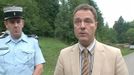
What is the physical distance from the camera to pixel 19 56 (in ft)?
16.2

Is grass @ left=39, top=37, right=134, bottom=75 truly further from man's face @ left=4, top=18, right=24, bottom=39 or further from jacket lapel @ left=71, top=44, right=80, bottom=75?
jacket lapel @ left=71, top=44, right=80, bottom=75

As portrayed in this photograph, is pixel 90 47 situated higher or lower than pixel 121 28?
higher

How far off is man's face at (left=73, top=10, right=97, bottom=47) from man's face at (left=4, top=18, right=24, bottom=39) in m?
1.23

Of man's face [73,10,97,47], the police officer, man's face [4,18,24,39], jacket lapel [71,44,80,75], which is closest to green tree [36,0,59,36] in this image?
the police officer

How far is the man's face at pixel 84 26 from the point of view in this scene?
3660 mm

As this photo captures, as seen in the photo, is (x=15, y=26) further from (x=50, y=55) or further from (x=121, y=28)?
(x=121, y=28)

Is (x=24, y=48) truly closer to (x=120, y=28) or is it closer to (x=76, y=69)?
(x=76, y=69)

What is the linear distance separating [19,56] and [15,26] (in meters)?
0.37

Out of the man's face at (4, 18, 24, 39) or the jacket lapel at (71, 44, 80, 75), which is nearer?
the jacket lapel at (71, 44, 80, 75)

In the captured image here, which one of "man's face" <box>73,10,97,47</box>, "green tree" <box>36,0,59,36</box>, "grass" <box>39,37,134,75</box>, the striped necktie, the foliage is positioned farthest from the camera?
the foliage

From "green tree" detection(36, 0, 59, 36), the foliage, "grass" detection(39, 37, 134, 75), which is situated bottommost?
the foliage

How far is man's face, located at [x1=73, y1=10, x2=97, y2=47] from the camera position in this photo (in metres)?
3.66

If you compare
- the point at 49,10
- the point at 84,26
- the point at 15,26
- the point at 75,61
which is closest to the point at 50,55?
the point at 15,26

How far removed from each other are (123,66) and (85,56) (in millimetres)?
345
